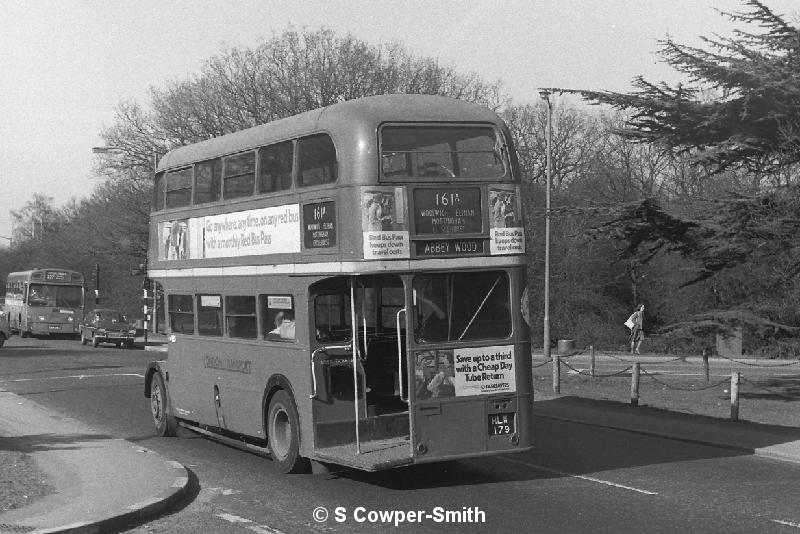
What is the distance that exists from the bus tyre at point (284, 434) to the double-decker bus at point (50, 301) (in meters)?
44.5

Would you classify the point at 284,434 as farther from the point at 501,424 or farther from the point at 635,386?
the point at 635,386

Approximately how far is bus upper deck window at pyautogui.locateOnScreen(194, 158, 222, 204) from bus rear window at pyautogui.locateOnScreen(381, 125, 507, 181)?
3.69 m

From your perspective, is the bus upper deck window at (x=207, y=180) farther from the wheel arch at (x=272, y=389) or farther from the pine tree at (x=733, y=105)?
the pine tree at (x=733, y=105)

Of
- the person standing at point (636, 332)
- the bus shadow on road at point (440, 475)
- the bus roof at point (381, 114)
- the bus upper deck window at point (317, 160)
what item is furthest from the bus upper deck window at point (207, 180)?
the person standing at point (636, 332)

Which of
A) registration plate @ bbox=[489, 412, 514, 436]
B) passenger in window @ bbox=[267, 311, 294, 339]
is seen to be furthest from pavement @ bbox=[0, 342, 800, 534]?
registration plate @ bbox=[489, 412, 514, 436]

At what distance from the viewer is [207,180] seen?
48.7 ft

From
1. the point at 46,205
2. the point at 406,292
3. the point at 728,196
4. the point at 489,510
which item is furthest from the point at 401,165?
the point at 46,205

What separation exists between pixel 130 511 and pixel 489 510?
11.1ft

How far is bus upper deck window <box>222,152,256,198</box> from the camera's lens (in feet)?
44.4

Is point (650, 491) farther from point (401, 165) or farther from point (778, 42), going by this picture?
point (778, 42)

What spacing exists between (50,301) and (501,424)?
47093 millimetres

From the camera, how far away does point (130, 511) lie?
970cm

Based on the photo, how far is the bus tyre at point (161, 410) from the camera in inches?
645

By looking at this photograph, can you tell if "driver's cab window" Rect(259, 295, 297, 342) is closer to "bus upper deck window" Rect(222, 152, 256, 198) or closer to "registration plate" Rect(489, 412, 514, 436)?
"bus upper deck window" Rect(222, 152, 256, 198)
